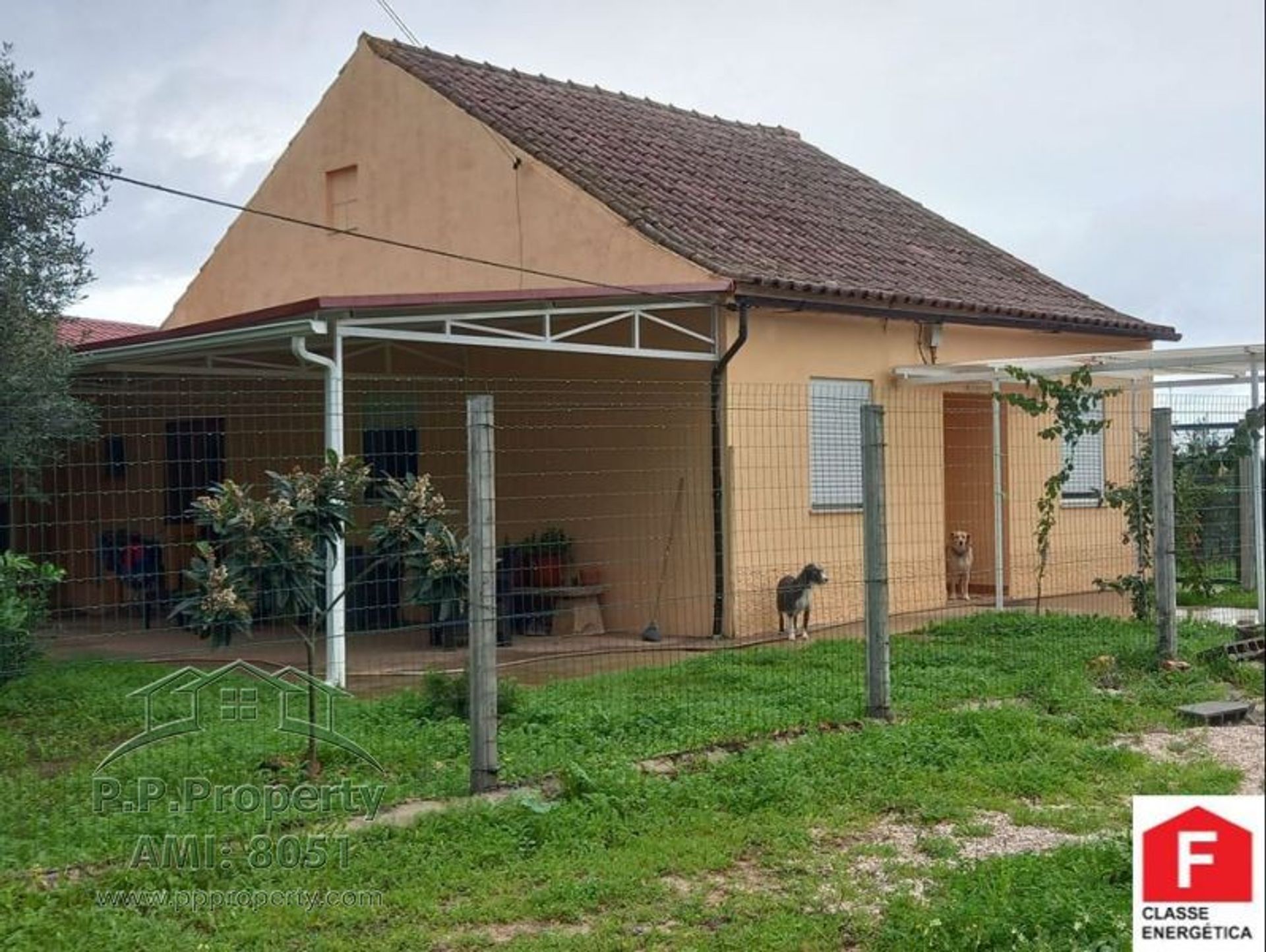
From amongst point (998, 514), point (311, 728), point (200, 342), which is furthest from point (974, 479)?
point (311, 728)

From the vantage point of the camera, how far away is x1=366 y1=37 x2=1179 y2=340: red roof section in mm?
13508

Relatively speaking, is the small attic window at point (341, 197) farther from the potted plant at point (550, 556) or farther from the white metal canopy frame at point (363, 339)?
the potted plant at point (550, 556)

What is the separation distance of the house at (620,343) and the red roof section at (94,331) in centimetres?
57

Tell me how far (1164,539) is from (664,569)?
4.74 m

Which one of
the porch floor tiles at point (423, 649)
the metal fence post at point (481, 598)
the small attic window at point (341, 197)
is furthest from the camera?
the small attic window at point (341, 197)

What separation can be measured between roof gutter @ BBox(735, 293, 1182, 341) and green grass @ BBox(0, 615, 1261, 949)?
395 cm

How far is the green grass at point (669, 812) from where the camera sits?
4766mm

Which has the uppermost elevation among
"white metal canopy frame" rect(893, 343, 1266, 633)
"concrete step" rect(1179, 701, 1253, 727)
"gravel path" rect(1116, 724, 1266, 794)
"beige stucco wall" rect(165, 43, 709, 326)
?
"beige stucco wall" rect(165, 43, 709, 326)

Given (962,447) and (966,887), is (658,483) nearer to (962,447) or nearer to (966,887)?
(962,447)

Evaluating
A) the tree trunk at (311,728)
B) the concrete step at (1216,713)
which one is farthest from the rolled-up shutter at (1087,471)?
the tree trunk at (311,728)

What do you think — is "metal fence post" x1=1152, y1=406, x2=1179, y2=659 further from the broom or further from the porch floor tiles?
the broom

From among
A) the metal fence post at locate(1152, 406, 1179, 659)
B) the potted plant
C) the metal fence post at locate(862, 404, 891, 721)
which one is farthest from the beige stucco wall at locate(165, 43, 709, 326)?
the metal fence post at locate(862, 404, 891, 721)

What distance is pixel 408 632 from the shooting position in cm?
1289

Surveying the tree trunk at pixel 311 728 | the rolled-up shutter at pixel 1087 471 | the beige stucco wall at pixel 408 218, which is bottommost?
the tree trunk at pixel 311 728
